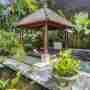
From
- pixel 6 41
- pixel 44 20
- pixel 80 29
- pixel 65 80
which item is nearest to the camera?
pixel 65 80

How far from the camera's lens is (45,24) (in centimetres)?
744

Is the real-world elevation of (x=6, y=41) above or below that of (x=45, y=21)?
below

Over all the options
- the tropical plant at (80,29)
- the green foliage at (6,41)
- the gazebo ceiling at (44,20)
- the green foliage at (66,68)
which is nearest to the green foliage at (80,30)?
the tropical plant at (80,29)

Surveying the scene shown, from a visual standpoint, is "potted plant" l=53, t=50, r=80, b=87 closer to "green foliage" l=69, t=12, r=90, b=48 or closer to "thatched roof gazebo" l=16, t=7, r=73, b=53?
"thatched roof gazebo" l=16, t=7, r=73, b=53

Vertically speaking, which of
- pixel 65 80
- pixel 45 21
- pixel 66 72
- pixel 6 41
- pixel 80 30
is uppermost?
pixel 45 21

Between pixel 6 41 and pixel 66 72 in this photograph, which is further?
pixel 6 41

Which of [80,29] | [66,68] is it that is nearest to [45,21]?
[66,68]

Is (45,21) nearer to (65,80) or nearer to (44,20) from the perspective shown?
(44,20)

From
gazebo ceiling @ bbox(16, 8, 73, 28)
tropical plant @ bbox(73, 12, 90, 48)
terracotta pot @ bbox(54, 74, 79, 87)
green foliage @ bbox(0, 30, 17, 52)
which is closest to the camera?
terracotta pot @ bbox(54, 74, 79, 87)

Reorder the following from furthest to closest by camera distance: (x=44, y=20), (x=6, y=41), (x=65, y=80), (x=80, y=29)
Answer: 1. (x=80, y=29)
2. (x=44, y=20)
3. (x=6, y=41)
4. (x=65, y=80)

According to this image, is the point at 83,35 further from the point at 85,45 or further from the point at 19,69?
the point at 19,69

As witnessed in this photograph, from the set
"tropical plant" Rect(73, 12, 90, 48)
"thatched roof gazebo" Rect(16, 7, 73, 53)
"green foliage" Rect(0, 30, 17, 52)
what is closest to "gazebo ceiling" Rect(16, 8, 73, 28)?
"thatched roof gazebo" Rect(16, 7, 73, 53)

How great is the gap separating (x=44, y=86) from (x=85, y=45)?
5.64m

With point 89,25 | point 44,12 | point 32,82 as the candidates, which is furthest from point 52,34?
point 32,82
